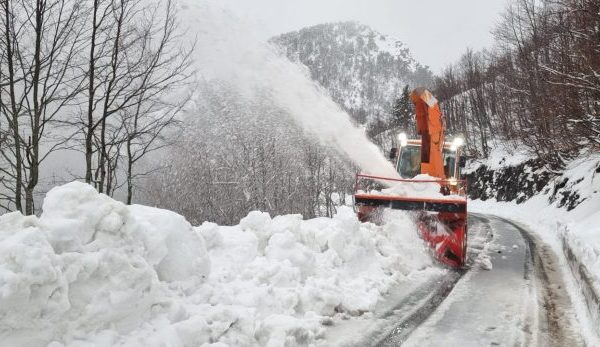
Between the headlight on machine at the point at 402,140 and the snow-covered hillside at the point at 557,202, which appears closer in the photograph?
the snow-covered hillside at the point at 557,202

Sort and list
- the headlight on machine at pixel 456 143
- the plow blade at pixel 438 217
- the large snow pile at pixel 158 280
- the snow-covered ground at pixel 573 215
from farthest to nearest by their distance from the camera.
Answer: the headlight on machine at pixel 456 143
the plow blade at pixel 438 217
the snow-covered ground at pixel 573 215
the large snow pile at pixel 158 280

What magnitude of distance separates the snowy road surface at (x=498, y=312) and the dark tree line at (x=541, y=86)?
5.38 meters

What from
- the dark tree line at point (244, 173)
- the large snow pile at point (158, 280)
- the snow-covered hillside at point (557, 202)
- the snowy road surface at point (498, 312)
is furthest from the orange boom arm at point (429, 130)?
the dark tree line at point (244, 173)

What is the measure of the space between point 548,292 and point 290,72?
10046 millimetres

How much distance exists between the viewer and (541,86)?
22.6 metres

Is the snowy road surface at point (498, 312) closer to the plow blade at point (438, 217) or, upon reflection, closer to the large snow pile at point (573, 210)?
the plow blade at point (438, 217)

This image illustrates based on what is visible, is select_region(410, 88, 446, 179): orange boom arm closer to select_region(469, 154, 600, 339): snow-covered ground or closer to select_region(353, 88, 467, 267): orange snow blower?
select_region(353, 88, 467, 267): orange snow blower

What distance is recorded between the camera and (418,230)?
28.9ft

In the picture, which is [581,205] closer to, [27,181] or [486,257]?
[486,257]

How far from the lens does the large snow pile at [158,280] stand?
3402mm

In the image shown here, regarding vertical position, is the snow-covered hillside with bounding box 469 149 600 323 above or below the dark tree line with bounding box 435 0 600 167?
below

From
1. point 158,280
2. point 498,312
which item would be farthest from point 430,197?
point 158,280

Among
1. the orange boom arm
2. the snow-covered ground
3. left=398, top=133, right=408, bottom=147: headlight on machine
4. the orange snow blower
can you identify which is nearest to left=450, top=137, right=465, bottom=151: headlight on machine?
the orange snow blower

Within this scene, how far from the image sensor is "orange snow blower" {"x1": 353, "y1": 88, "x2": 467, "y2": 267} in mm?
8328
